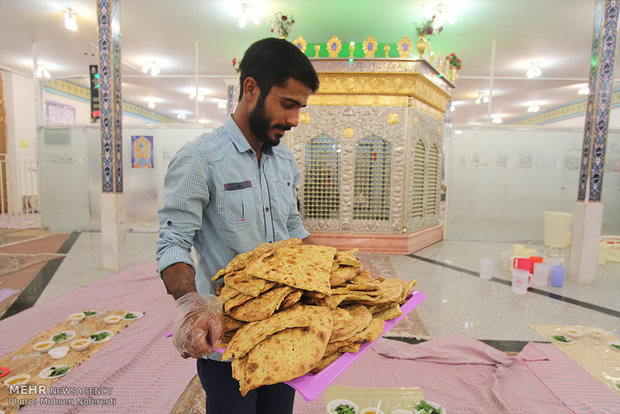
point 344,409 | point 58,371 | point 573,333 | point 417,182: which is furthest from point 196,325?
point 417,182

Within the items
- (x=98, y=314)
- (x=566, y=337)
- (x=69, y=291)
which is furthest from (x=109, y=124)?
(x=566, y=337)

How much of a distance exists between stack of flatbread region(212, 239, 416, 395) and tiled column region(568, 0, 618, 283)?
4185 mm

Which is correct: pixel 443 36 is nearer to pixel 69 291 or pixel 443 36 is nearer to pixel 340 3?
pixel 340 3

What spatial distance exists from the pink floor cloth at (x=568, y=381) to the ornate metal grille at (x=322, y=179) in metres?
3.45

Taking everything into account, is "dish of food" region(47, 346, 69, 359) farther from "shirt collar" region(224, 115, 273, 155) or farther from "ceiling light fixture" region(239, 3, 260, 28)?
"ceiling light fixture" region(239, 3, 260, 28)

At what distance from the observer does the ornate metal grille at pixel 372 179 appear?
536cm

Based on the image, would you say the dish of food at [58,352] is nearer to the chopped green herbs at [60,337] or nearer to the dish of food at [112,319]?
the chopped green herbs at [60,337]

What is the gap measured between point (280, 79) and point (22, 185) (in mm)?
10857

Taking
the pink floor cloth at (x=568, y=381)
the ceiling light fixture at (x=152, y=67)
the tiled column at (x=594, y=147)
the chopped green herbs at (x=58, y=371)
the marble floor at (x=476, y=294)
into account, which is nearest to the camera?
the pink floor cloth at (x=568, y=381)

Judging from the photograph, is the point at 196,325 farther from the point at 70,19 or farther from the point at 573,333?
the point at 70,19

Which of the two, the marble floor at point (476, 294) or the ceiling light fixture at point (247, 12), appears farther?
the ceiling light fixture at point (247, 12)

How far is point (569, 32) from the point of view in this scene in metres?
5.89

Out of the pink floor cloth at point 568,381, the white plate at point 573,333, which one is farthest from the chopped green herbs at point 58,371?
the white plate at point 573,333

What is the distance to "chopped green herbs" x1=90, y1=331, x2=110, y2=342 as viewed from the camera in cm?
243
